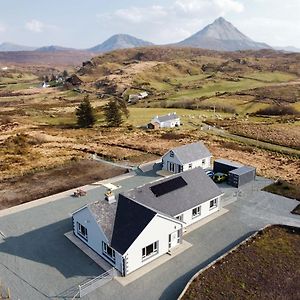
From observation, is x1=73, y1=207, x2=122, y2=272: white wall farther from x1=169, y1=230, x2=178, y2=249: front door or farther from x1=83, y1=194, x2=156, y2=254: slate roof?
x1=169, y1=230, x2=178, y2=249: front door

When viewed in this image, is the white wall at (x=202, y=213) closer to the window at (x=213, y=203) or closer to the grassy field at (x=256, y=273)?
the window at (x=213, y=203)

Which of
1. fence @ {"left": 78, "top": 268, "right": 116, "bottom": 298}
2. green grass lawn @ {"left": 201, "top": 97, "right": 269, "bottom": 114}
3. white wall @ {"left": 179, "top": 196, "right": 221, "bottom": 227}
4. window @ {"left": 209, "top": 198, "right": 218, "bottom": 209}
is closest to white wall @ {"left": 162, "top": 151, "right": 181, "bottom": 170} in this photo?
window @ {"left": 209, "top": 198, "right": 218, "bottom": 209}

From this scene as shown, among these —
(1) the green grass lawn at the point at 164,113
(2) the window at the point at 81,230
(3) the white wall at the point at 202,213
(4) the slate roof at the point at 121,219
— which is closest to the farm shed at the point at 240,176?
(3) the white wall at the point at 202,213

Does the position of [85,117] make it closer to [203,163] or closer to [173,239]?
[203,163]

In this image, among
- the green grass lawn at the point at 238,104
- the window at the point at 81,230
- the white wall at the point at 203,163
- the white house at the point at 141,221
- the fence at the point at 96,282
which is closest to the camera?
the fence at the point at 96,282

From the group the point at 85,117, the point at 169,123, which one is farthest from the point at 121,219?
the point at 85,117

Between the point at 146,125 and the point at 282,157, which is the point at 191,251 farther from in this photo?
the point at 146,125
